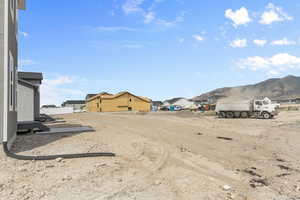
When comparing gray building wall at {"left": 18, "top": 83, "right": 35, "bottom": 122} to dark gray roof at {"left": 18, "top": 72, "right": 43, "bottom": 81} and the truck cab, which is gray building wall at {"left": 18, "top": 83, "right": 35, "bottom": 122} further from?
the truck cab

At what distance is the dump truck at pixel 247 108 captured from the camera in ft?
88.5

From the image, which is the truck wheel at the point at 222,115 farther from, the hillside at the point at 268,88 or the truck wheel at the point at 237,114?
the hillside at the point at 268,88

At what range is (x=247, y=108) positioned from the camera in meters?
28.3

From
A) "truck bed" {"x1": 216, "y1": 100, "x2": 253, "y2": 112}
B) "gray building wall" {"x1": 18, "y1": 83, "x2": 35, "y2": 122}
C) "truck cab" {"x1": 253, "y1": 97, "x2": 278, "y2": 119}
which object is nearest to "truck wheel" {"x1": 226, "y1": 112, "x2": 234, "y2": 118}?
"truck bed" {"x1": 216, "y1": 100, "x2": 253, "y2": 112}

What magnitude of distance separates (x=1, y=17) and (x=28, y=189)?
571 cm

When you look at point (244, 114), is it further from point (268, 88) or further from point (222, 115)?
point (268, 88)

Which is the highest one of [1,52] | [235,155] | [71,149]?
[1,52]

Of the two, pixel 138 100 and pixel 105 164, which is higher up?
pixel 138 100

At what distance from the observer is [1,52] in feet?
22.0

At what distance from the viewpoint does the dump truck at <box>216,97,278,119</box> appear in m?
27.0

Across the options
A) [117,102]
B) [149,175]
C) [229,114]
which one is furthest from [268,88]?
[149,175]

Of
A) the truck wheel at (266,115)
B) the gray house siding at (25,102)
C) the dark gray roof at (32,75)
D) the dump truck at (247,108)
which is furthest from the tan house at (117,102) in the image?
the gray house siding at (25,102)

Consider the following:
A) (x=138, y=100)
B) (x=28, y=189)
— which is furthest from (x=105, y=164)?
(x=138, y=100)

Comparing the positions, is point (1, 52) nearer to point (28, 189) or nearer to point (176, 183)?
point (28, 189)
